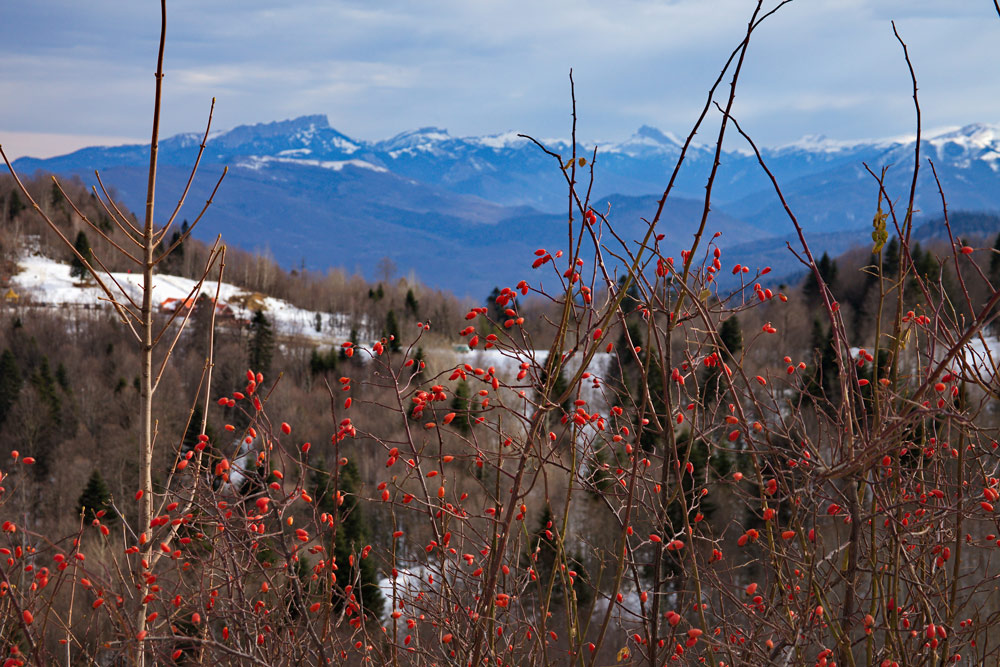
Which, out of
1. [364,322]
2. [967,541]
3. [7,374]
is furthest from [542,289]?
[364,322]

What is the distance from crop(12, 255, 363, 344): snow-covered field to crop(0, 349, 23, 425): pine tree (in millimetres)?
14259

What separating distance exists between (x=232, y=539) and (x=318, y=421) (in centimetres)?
3589

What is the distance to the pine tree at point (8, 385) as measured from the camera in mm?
39750

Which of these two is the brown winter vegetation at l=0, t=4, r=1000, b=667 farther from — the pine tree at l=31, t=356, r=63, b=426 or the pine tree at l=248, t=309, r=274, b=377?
the pine tree at l=248, t=309, r=274, b=377

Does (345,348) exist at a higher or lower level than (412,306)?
higher

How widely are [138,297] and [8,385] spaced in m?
22.5

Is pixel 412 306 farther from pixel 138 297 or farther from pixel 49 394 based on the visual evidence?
pixel 49 394

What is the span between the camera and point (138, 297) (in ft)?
202

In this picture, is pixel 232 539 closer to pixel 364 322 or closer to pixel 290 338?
pixel 290 338

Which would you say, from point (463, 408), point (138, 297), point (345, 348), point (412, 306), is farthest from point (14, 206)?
point (463, 408)

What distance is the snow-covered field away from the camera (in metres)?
56.8

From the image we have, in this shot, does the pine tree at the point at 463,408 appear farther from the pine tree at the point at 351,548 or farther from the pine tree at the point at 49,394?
the pine tree at the point at 49,394

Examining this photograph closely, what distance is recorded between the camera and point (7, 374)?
40.2m

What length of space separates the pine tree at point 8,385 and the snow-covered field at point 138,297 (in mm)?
14259
